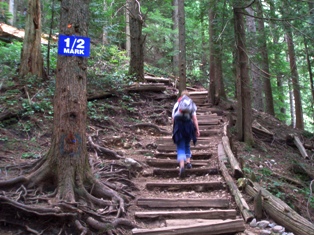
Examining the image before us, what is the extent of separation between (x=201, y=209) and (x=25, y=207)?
3314 millimetres

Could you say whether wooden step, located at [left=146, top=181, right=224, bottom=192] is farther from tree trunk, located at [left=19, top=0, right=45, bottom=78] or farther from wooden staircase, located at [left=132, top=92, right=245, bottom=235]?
tree trunk, located at [left=19, top=0, right=45, bottom=78]

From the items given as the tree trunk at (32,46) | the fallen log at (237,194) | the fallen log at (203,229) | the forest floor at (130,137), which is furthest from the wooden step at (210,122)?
the fallen log at (203,229)

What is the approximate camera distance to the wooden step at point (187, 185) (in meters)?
7.75

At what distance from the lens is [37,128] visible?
10430 mm

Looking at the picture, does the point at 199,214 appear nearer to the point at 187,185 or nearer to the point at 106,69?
the point at 187,185

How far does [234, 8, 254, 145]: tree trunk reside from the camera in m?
12.0

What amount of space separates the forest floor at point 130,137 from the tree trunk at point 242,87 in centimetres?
55

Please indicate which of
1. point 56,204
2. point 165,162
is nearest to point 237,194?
point 165,162

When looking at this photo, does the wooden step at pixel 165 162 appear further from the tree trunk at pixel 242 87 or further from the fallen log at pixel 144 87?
the fallen log at pixel 144 87

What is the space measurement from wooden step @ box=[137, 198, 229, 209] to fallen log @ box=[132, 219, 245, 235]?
1001mm

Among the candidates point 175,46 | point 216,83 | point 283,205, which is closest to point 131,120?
point 216,83

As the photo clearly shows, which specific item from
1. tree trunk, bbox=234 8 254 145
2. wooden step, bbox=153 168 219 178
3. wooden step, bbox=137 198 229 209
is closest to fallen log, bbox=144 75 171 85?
tree trunk, bbox=234 8 254 145

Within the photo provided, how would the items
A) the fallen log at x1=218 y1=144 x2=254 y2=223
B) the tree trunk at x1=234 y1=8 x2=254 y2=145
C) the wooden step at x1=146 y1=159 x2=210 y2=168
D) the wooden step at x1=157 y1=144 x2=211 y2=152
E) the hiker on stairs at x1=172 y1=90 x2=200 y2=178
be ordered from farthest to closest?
the tree trunk at x1=234 y1=8 x2=254 y2=145 < the wooden step at x1=157 y1=144 x2=211 y2=152 < the wooden step at x1=146 y1=159 x2=210 y2=168 < the hiker on stairs at x1=172 y1=90 x2=200 y2=178 < the fallen log at x1=218 y1=144 x2=254 y2=223

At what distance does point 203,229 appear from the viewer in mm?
5711
